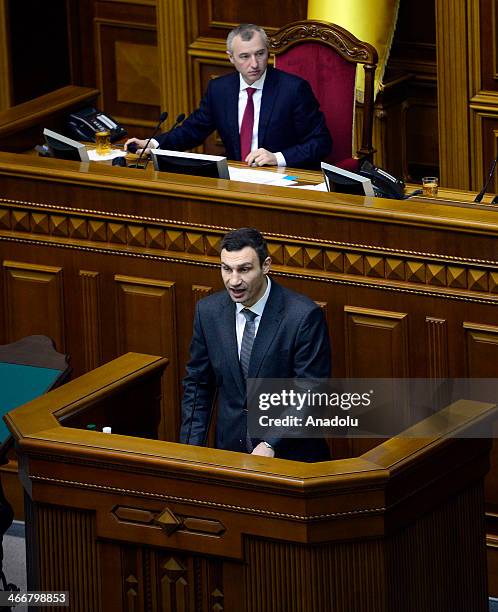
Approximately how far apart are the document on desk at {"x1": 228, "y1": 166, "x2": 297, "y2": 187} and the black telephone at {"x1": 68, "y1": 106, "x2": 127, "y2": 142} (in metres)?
0.66

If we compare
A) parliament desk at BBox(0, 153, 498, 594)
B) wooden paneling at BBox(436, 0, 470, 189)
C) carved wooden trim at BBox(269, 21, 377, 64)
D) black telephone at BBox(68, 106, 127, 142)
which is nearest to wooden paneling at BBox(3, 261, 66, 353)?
parliament desk at BBox(0, 153, 498, 594)

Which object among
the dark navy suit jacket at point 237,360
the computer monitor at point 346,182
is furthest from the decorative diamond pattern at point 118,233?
the dark navy suit jacket at point 237,360

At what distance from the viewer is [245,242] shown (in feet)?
16.0

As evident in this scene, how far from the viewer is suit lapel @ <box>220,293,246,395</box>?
5.05 m

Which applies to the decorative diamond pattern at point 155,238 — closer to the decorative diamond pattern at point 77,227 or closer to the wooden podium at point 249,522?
the decorative diamond pattern at point 77,227

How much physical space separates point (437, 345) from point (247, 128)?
1827 mm

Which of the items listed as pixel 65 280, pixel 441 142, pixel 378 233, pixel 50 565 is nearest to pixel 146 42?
pixel 441 142

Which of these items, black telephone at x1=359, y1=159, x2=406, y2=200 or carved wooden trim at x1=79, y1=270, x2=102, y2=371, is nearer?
black telephone at x1=359, y1=159, x2=406, y2=200

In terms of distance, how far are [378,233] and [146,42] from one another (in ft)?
13.1

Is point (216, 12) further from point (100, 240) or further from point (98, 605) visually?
point (98, 605)

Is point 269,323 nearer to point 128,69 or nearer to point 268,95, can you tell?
point 268,95

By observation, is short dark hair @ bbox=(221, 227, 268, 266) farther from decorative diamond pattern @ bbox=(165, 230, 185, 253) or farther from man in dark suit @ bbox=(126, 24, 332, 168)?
man in dark suit @ bbox=(126, 24, 332, 168)

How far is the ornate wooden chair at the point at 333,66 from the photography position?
7.04 metres

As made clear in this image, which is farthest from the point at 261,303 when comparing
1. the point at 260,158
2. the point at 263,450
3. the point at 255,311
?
the point at 260,158
